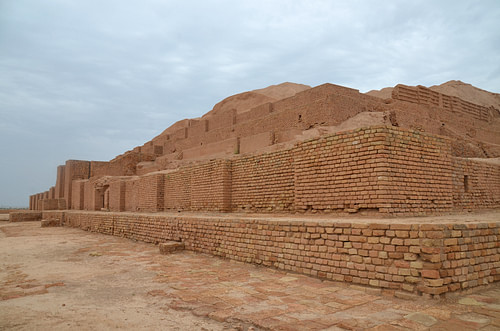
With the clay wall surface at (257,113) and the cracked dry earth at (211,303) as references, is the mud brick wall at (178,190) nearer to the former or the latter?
the cracked dry earth at (211,303)

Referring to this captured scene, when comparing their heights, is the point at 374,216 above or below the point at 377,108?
below

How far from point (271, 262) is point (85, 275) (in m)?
2.94

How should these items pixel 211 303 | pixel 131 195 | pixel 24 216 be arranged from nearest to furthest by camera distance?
1. pixel 211 303
2. pixel 131 195
3. pixel 24 216

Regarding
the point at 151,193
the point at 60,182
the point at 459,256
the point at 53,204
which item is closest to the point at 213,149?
the point at 151,193

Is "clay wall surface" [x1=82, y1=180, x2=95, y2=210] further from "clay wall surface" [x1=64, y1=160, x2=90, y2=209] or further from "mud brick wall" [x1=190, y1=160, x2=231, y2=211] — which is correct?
"mud brick wall" [x1=190, y1=160, x2=231, y2=211]

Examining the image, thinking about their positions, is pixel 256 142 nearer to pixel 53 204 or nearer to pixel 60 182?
pixel 53 204

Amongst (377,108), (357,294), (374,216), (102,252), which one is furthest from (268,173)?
(377,108)

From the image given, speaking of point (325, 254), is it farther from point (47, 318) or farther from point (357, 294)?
point (47, 318)

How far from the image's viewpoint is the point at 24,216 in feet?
71.5

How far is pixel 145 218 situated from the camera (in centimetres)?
956

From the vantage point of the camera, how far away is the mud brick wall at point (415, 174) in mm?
5520

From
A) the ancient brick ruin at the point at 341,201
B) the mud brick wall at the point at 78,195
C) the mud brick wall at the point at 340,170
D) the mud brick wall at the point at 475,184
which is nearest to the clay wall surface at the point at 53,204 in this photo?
the mud brick wall at the point at 78,195

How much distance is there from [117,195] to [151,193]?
430 cm

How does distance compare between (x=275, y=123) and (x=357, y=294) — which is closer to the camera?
(x=357, y=294)
